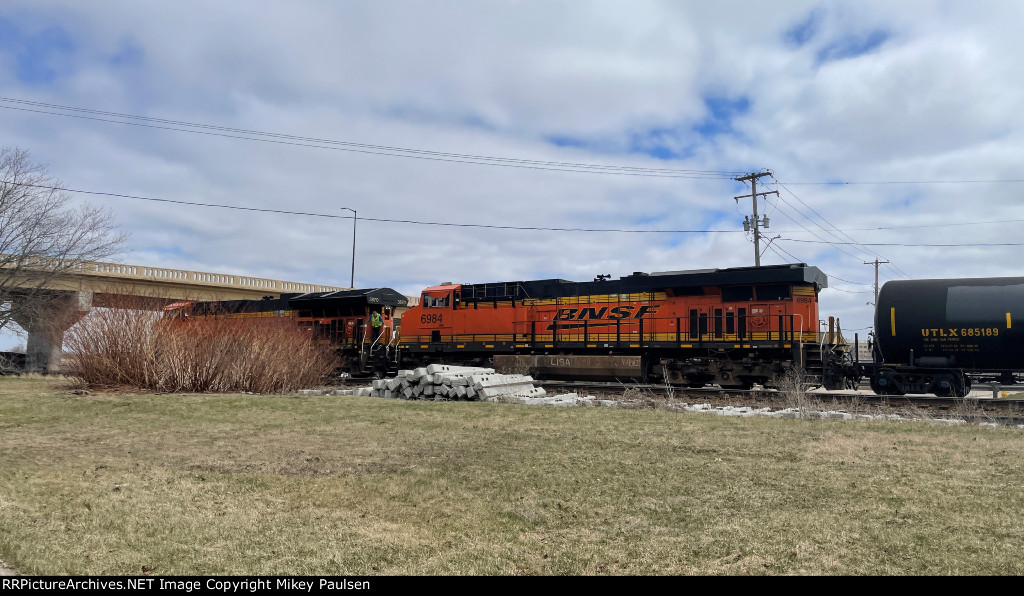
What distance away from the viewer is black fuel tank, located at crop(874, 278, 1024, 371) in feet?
50.4

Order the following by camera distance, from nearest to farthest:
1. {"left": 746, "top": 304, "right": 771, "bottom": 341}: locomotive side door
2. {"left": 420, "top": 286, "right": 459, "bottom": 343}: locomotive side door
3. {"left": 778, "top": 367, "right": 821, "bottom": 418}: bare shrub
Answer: {"left": 778, "top": 367, "right": 821, "bottom": 418}: bare shrub → {"left": 746, "top": 304, "right": 771, "bottom": 341}: locomotive side door → {"left": 420, "top": 286, "right": 459, "bottom": 343}: locomotive side door

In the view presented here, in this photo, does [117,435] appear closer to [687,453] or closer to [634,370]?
[687,453]

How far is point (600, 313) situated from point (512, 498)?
49.1ft

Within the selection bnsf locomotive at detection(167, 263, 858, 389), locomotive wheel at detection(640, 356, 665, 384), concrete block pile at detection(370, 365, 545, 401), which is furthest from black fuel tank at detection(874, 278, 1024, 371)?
concrete block pile at detection(370, 365, 545, 401)

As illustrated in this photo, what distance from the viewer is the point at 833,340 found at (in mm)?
18172

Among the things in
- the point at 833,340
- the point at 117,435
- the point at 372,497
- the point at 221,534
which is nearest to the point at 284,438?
the point at 117,435

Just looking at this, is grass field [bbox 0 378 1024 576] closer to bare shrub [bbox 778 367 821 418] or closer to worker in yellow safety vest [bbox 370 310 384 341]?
bare shrub [bbox 778 367 821 418]

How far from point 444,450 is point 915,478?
5.39 metres

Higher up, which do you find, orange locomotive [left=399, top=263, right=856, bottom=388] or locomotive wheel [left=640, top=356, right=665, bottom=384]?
orange locomotive [left=399, top=263, right=856, bottom=388]

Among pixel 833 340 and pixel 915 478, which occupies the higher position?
pixel 833 340

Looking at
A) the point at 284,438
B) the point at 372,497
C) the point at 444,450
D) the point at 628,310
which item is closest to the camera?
the point at 372,497

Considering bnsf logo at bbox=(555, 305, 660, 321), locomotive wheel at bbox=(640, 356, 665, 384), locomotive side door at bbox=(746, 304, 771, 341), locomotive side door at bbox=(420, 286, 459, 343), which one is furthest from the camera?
locomotive side door at bbox=(420, 286, 459, 343)

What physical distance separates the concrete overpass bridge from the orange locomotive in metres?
9.37

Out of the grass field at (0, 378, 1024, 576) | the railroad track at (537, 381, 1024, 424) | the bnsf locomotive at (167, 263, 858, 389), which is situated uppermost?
the bnsf locomotive at (167, 263, 858, 389)
